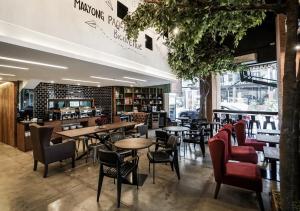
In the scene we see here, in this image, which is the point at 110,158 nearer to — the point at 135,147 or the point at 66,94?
the point at 135,147

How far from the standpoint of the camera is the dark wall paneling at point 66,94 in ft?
25.0

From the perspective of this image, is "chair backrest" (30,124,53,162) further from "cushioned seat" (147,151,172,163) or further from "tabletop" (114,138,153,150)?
"cushioned seat" (147,151,172,163)

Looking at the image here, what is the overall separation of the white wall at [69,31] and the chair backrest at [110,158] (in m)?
1.95

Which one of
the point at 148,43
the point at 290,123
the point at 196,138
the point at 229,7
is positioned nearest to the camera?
the point at 290,123

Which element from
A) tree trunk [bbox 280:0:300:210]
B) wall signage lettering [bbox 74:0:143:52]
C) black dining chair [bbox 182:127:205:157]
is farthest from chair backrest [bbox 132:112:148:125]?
tree trunk [bbox 280:0:300:210]

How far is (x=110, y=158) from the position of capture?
9.32 ft

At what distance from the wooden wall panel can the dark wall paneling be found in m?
0.94

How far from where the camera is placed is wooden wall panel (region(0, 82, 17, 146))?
250 inches

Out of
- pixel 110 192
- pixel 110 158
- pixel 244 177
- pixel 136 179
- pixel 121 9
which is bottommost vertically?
pixel 110 192

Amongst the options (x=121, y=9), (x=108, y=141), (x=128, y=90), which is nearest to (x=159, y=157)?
(x=108, y=141)

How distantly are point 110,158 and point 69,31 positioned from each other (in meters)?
2.58

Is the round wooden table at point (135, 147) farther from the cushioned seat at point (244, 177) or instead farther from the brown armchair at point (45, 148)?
the brown armchair at point (45, 148)

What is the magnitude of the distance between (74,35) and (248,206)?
169 inches

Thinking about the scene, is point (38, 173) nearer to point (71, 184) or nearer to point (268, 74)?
point (71, 184)
